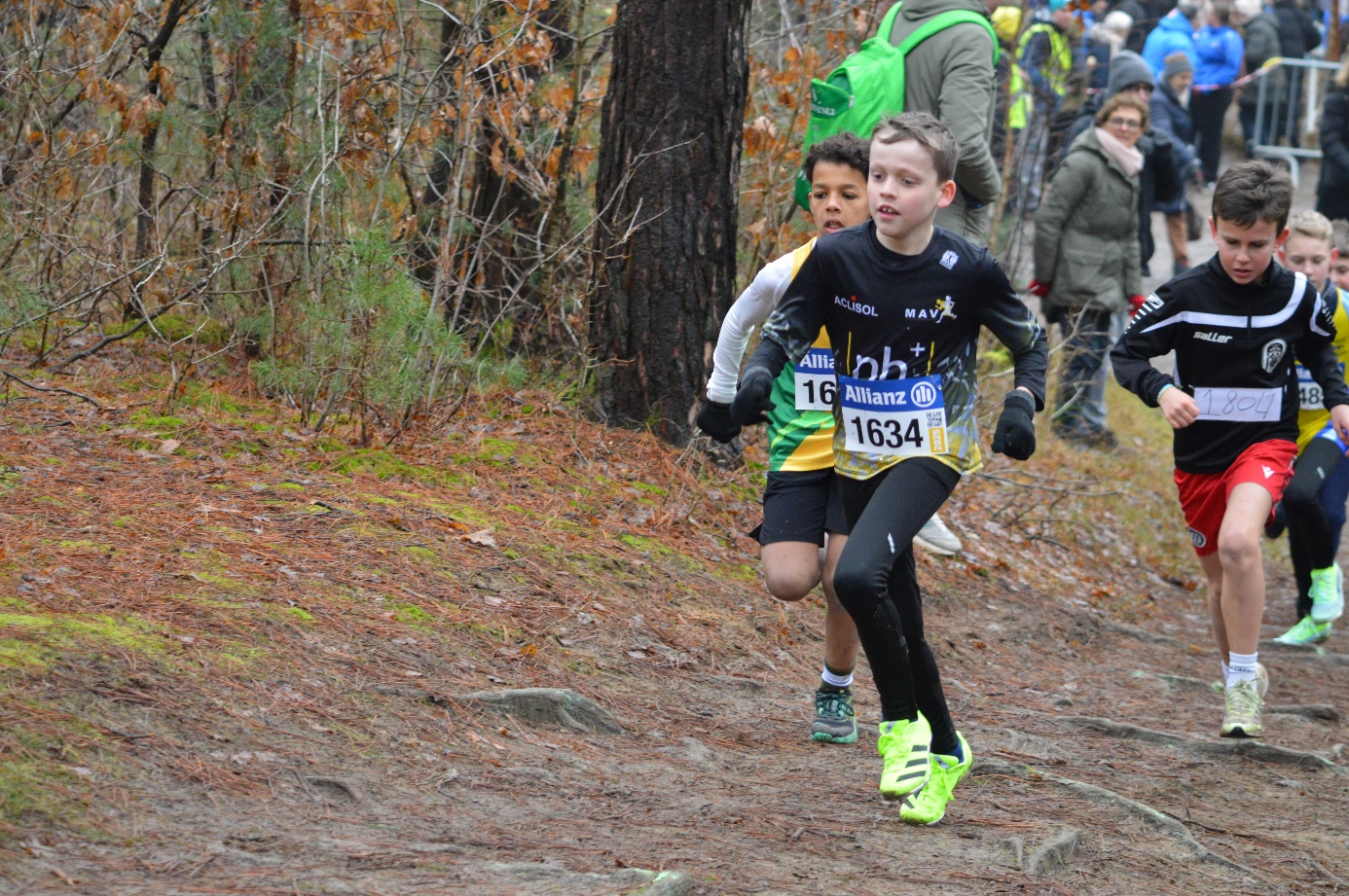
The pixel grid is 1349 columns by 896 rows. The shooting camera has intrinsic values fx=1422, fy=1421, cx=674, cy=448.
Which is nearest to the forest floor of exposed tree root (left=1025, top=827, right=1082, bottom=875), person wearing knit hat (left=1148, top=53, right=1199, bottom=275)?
exposed tree root (left=1025, top=827, right=1082, bottom=875)

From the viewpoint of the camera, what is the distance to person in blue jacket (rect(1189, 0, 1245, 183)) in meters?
19.0

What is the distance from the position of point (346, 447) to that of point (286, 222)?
1367 millimetres

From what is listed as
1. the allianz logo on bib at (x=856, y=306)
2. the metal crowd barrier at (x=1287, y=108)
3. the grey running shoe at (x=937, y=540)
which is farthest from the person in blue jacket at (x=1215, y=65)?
the allianz logo on bib at (x=856, y=306)

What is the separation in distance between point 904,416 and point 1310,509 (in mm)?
3879

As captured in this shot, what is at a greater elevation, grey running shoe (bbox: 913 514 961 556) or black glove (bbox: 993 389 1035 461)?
black glove (bbox: 993 389 1035 461)

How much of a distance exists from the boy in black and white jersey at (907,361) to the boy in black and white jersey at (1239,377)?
1.63 meters

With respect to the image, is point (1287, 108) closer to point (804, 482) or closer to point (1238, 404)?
point (1238, 404)

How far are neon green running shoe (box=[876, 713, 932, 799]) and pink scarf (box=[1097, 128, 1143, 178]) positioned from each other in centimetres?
776

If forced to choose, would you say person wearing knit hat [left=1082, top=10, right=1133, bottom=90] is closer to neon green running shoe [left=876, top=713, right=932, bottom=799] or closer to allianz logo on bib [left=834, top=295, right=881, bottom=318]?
allianz logo on bib [left=834, top=295, right=881, bottom=318]

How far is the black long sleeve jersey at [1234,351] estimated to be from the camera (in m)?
5.93

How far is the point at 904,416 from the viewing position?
4.44m

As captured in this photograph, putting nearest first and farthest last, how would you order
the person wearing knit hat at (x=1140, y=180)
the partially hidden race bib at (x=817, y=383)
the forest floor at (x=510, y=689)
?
the forest floor at (x=510, y=689) → the partially hidden race bib at (x=817, y=383) → the person wearing knit hat at (x=1140, y=180)

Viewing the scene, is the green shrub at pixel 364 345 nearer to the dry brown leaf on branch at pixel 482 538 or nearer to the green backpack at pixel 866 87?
the dry brown leaf on branch at pixel 482 538

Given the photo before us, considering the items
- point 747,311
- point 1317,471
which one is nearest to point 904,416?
point 747,311
